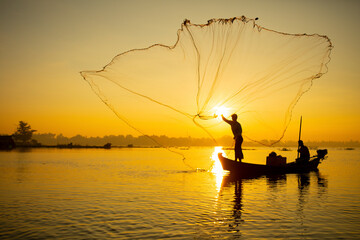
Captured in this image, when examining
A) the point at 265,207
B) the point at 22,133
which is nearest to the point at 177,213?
the point at 265,207

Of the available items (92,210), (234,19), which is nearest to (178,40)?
(234,19)

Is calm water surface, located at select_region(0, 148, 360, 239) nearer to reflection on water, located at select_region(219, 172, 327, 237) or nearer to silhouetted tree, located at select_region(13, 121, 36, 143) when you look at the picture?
reflection on water, located at select_region(219, 172, 327, 237)

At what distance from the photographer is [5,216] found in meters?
12.9

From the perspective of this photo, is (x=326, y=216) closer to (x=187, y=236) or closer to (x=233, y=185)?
(x=187, y=236)

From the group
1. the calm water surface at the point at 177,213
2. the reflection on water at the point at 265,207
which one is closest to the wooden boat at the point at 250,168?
the reflection on water at the point at 265,207

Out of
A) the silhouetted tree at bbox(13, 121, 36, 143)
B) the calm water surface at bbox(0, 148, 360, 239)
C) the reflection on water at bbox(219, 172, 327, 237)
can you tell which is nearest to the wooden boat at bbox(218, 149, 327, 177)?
the reflection on water at bbox(219, 172, 327, 237)

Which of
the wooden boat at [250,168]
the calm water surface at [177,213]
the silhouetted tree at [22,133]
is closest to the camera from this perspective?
the calm water surface at [177,213]

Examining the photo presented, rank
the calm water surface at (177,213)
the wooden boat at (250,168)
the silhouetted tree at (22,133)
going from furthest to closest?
1. the silhouetted tree at (22,133)
2. the wooden boat at (250,168)
3. the calm water surface at (177,213)

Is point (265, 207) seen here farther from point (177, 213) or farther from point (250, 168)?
point (250, 168)

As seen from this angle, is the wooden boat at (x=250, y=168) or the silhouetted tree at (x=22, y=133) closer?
the wooden boat at (x=250, y=168)

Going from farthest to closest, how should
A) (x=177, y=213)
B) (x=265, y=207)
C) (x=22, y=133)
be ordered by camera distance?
(x=22, y=133) < (x=265, y=207) < (x=177, y=213)

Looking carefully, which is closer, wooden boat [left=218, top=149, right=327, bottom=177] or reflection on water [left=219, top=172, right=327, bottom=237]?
reflection on water [left=219, top=172, right=327, bottom=237]

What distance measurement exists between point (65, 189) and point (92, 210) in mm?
7772

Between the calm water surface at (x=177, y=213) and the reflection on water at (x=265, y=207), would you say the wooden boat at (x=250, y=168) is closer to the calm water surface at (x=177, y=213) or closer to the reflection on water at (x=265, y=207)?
the reflection on water at (x=265, y=207)
